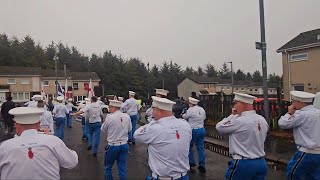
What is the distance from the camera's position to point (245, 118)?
16.6 ft

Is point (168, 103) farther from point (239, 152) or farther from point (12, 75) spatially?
point (12, 75)

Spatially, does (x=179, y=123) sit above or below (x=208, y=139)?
above

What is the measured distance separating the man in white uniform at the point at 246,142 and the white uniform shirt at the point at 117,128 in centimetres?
288

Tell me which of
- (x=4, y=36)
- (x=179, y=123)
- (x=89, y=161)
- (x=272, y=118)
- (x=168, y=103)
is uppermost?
(x=4, y=36)

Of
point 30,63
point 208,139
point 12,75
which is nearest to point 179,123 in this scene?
point 208,139

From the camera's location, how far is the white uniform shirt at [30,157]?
3.52 metres

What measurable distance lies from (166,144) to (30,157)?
66.6 inches

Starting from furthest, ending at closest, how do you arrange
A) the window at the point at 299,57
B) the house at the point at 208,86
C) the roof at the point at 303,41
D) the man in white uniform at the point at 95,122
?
the house at the point at 208,86 → the window at the point at 299,57 → the roof at the point at 303,41 → the man in white uniform at the point at 95,122

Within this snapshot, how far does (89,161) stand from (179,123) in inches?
259

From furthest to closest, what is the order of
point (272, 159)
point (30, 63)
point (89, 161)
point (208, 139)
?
point (30, 63) < point (208, 139) < point (89, 161) < point (272, 159)

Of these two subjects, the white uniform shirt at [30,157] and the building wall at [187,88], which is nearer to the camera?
the white uniform shirt at [30,157]

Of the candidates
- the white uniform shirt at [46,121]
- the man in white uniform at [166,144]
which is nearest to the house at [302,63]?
the white uniform shirt at [46,121]

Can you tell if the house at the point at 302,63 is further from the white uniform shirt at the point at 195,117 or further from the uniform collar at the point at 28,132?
the uniform collar at the point at 28,132

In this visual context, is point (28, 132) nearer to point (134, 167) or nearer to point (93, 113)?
point (134, 167)
